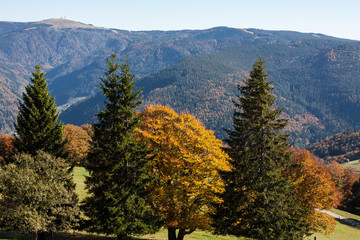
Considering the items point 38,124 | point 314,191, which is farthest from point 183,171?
point 314,191

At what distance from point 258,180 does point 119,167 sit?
14106 mm

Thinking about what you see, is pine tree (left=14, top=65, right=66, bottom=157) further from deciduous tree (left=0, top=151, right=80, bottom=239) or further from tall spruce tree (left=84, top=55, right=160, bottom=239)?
tall spruce tree (left=84, top=55, right=160, bottom=239)

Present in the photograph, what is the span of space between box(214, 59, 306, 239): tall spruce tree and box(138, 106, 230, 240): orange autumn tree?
6.20ft

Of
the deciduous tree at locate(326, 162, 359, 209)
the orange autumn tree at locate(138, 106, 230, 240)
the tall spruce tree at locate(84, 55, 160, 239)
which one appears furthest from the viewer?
the deciduous tree at locate(326, 162, 359, 209)

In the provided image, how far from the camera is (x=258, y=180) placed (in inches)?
1201

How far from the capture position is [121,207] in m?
27.5

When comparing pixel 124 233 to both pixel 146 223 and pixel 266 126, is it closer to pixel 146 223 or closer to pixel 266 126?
A: pixel 146 223

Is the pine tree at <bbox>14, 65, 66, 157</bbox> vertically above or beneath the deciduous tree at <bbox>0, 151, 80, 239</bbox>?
above

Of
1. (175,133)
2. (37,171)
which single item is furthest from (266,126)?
(37,171)

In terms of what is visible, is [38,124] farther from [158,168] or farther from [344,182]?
[344,182]

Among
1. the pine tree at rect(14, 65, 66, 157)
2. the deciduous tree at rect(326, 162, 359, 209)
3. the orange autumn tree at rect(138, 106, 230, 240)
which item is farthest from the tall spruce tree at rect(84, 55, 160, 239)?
the deciduous tree at rect(326, 162, 359, 209)

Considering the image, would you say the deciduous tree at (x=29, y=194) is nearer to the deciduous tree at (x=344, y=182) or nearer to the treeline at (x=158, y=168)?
the treeline at (x=158, y=168)

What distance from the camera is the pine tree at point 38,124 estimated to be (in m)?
30.2

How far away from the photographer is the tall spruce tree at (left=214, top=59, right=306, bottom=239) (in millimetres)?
30000
